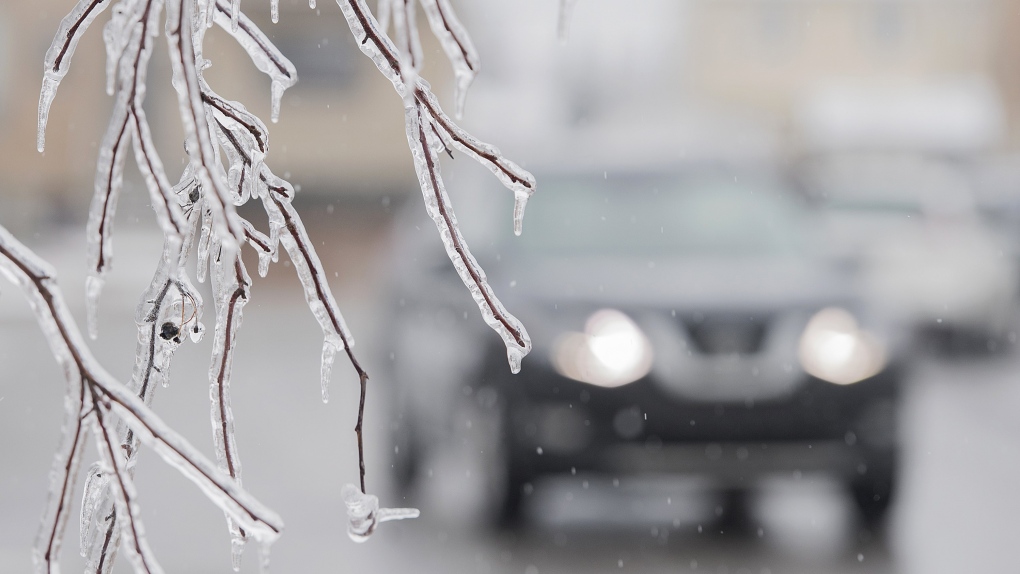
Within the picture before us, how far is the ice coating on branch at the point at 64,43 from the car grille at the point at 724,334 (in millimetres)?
4192

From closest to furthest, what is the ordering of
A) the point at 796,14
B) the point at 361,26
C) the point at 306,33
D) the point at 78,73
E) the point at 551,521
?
the point at 361,26 < the point at 551,521 < the point at 78,73 < the point at 306,33 < the point at 796,14

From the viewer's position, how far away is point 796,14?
37531 millimetres

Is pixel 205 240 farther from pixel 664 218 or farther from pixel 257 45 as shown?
pixel 664 218

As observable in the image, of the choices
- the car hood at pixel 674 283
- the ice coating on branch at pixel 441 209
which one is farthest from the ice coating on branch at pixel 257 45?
the car hood at pixel 674 283

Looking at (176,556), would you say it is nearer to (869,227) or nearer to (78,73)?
(869,227)

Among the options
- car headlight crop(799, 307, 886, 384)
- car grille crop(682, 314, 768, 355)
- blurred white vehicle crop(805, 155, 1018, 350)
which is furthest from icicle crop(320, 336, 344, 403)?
blurred white vehicle crop(805, 155, 1018, 350)

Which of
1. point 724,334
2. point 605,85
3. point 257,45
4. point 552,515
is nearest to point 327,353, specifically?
point 257,45

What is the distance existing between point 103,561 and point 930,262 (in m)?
10.7

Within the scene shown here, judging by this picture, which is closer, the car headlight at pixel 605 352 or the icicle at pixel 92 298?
the icicle at pixel 92 298

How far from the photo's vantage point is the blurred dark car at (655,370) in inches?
196

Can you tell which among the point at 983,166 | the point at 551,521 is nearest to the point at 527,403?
the point at 551,521

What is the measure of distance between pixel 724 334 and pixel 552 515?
1.32 m

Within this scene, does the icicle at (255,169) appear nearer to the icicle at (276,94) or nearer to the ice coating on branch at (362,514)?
the icicle at (276,94)

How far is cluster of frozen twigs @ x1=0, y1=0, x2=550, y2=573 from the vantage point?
86 centimetres
